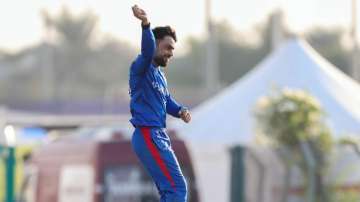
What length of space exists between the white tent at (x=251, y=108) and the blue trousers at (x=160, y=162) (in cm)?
821

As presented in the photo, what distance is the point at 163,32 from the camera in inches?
448

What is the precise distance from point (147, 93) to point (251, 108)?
33.8ft

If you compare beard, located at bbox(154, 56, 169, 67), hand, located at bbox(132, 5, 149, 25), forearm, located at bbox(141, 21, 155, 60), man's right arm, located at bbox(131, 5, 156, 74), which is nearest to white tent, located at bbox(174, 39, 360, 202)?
beard, located at bbox(154, 56, 169, 67)

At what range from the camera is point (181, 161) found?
59.2 feet

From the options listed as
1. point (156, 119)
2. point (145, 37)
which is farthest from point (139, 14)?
point (156, 119)

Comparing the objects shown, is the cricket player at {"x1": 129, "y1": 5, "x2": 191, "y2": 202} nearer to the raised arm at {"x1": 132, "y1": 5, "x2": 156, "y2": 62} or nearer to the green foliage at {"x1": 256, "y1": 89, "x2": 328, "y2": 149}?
the raised arm at {"x1": 132, "y1": 5, "x2": 156, "y2": 62}

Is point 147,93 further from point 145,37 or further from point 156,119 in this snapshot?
point 145,37

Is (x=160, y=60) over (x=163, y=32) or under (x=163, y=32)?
under

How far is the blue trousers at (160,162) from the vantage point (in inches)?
449

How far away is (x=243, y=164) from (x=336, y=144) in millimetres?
1212

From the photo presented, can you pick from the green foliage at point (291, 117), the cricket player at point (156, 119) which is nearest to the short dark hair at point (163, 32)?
A: the cricket player at point (156, 119)

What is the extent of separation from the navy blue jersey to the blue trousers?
89mm

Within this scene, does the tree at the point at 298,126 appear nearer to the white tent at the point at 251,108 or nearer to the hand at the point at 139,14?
the white tent at the point at 251,108

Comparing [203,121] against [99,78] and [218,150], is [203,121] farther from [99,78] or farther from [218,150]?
[99,78]
